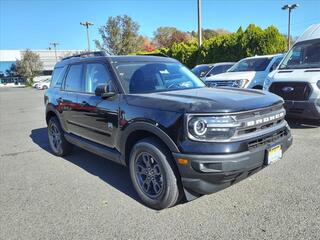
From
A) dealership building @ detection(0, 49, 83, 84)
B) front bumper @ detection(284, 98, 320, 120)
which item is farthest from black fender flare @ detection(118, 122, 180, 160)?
dealership building @ detection(0, 49, 83, 84)

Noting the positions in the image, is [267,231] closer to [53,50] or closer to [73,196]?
[73,196]

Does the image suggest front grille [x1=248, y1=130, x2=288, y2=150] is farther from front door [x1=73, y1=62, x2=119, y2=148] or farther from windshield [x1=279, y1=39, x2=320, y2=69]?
windshield [x1=279, y1=39, x2=320, y2=69]

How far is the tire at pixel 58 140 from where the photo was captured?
20.1 feet

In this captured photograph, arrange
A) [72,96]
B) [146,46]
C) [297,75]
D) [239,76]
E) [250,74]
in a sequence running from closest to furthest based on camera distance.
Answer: [72,96]
[297,75]
[239,76]
[250,74]
[146,46]

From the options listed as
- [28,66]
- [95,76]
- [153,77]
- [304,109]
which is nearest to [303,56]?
[304,109]

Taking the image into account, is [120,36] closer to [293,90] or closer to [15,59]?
[293,90]

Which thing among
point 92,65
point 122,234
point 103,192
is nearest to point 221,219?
point 122,234

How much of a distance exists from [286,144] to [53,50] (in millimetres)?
88777

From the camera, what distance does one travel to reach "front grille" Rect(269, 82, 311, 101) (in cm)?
687

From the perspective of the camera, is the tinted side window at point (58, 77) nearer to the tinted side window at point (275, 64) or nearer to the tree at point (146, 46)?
the tinted side window at point (275, 64)

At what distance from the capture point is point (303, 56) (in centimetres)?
791

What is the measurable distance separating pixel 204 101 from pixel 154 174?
1.06m

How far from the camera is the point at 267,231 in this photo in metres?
3.12

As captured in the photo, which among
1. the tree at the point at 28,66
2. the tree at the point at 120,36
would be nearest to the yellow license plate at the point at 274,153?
the tree at the point at 120,36
